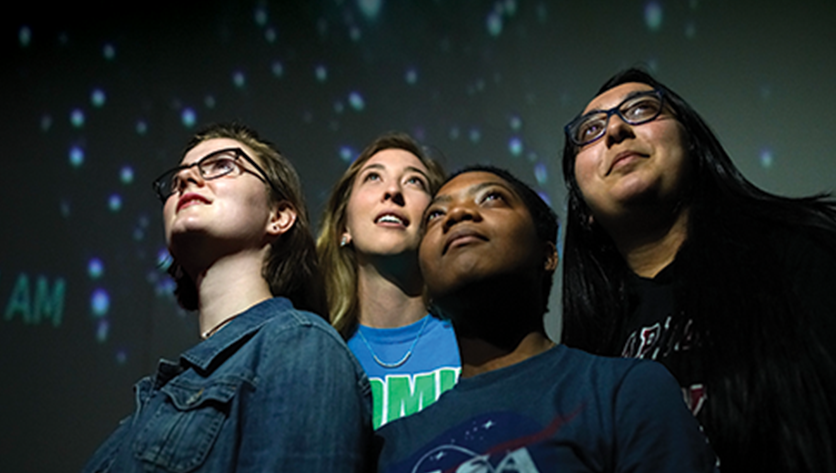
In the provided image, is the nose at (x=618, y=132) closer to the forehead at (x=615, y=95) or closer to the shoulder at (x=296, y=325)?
the forehead at (x=615, y=95)

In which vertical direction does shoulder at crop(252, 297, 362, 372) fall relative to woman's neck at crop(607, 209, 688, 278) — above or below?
below

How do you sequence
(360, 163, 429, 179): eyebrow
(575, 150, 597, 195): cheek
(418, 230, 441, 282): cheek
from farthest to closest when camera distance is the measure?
(360, 163, 429, 179): eyebrow → (575, 150, 597, 195): cheek → (418, 230, 441, 282): cheek

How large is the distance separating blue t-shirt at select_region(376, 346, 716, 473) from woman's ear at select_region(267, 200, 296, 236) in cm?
57

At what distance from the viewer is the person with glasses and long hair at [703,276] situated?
1.14 metres

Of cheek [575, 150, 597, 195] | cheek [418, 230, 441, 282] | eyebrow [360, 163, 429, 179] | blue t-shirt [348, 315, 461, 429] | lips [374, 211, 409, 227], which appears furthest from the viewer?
eyebrow [360, 163, 429, 179]

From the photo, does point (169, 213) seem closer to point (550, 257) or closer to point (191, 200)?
point (191, 200)

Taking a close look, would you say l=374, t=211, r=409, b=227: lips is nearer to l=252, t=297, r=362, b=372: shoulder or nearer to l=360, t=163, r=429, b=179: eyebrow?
l=360, t=163, r=429, b=179: eyebrow

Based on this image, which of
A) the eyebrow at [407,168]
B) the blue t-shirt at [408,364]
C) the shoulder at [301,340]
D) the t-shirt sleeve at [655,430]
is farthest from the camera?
the eyebrow at [407,168]

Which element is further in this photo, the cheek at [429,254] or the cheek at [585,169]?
the cheek at [585,169]

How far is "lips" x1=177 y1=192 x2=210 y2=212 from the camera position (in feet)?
4.79

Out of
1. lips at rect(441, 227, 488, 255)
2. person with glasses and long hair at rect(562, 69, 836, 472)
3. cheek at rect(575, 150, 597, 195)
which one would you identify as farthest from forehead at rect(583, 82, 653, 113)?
lips at rect(441, 227, 488, 255)

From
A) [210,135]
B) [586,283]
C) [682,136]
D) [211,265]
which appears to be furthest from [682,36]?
[211,265]

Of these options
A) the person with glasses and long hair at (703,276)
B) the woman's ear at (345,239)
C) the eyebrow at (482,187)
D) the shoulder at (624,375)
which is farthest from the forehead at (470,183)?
the woman's ear at (345,239)

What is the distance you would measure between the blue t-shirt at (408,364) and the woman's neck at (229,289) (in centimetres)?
40
